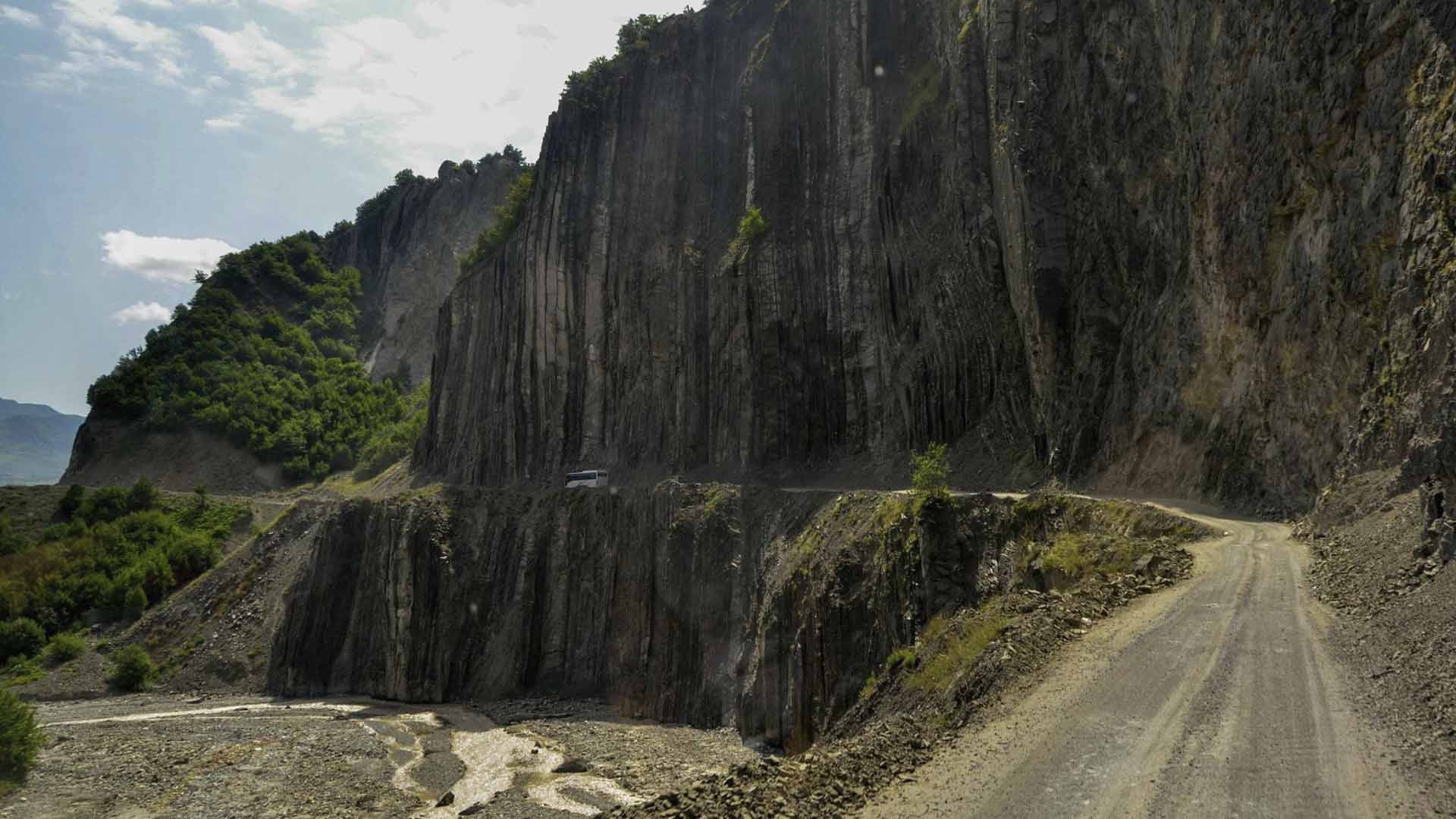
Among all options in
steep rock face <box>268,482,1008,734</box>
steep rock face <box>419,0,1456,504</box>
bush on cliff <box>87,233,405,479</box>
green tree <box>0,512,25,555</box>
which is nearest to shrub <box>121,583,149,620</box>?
steep rock face <box>268,482,1008,734</box>

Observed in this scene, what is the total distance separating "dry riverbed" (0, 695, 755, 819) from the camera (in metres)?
25.5

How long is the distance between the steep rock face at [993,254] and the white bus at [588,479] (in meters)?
2.44

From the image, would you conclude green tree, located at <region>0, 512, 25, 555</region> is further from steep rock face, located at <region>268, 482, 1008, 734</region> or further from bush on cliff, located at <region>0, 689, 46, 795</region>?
bush on cliff, located at <region>0, 689, 46, 795</region>

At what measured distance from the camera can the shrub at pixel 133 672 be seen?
157ft

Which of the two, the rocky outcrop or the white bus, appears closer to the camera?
the white bus

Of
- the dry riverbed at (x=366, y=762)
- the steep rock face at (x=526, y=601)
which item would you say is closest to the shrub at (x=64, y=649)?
the dry riverbed at (x=366, y=762)

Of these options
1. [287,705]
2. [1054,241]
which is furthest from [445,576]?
[1054,241]

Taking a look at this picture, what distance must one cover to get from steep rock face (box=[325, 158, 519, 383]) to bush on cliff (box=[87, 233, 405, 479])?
289cm

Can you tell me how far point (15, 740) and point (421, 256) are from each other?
7472cm

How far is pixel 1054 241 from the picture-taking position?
30.0m

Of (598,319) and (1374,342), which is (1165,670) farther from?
(598,319)

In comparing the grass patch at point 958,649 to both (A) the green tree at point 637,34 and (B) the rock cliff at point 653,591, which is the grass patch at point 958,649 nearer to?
(B) the rock cliff at point 653,591

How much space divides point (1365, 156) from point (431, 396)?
2256 inches

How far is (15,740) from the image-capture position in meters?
30.8
